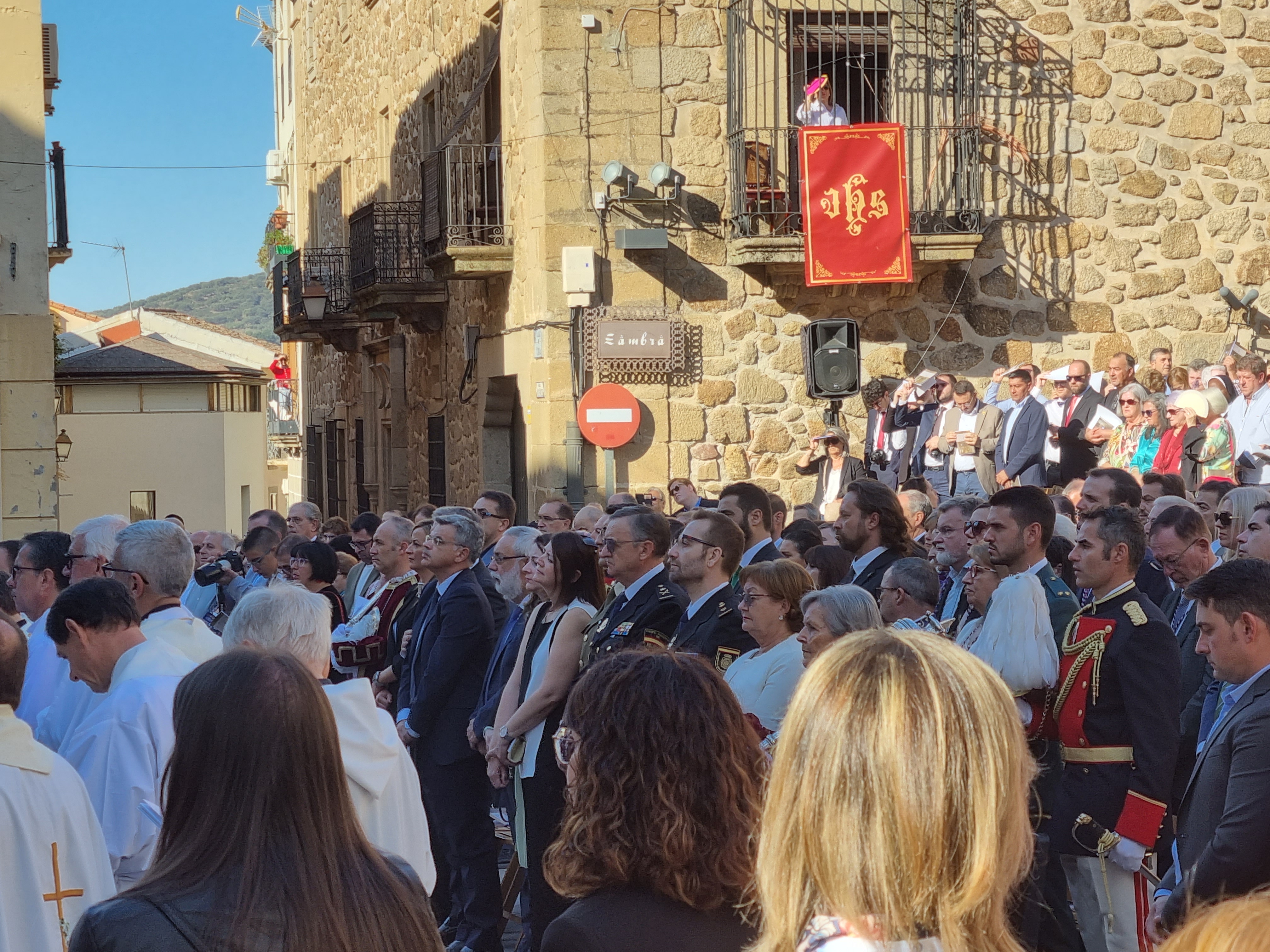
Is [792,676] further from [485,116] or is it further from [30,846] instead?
[485,116]

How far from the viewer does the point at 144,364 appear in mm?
36281

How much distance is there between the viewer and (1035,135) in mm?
14078

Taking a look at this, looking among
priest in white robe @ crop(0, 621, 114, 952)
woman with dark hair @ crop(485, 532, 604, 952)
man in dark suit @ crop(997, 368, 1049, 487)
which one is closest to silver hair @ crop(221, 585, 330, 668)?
priest in white robe @ crop(0, 621, 114, 952)

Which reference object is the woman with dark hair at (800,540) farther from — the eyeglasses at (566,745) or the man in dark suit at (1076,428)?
the man in dark suit at (1076,428)

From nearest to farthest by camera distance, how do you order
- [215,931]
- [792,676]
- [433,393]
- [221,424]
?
[215,931]
[792,676]
[433,393]
[221,424]

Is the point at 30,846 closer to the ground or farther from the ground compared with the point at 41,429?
closer to the ground

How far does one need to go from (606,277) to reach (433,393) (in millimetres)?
5383

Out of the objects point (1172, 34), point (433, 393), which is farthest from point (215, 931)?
point (433, 393)

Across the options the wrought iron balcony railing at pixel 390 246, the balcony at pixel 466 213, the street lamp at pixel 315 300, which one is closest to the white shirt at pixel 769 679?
the balcony at pixel 466 213

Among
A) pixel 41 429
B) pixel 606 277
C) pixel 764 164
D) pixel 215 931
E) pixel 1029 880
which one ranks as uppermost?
pixel 764 164

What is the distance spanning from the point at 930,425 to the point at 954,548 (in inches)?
256

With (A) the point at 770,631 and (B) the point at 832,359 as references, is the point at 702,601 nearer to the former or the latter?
A: (A) the point at 770,631

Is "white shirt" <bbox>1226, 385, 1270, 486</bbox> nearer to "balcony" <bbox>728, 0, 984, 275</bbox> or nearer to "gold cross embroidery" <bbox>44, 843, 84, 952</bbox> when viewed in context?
"balcony" <bbox>728, 0, 984, 275</bbox>

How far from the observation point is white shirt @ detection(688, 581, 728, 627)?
5523 millimetres
